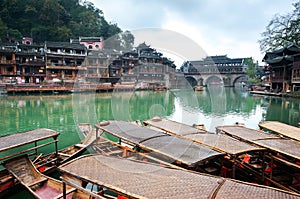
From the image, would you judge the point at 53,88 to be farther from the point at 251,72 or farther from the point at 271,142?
the point at 251,72

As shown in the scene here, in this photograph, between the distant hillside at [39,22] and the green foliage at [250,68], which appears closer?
the distant hillside at [39,22]

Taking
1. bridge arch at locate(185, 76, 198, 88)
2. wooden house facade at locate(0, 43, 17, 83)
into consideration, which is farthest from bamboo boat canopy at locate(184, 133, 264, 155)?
bridge arch at locate(185, 76, 198, 88)

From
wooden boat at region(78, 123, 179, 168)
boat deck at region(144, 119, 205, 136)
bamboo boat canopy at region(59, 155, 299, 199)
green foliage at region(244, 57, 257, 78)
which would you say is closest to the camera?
bamboo boat canopy at region(59, 155, 299, 199)

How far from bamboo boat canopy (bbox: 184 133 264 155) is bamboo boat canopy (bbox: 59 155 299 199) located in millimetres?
1502

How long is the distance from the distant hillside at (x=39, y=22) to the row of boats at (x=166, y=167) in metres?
37.1

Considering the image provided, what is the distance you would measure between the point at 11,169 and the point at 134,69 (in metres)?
33.8

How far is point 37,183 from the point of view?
3908 millimetres

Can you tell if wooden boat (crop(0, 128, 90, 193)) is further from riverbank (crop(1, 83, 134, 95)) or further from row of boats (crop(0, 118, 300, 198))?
riverbank (crop(1, 83, 134, 95))

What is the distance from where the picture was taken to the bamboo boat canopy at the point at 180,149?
11.9 ft

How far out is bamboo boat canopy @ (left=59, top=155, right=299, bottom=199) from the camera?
2215 millimetres

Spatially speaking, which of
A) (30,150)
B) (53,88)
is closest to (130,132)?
(30,150)

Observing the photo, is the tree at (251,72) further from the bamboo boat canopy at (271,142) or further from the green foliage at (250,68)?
the bamboo boat canopy at (271,142)

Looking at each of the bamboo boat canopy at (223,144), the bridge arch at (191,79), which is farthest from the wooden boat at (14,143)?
the bridge arch at (191,79)

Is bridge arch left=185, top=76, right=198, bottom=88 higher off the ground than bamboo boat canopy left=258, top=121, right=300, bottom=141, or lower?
higher
